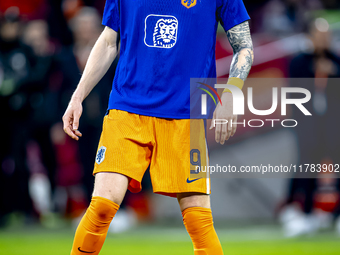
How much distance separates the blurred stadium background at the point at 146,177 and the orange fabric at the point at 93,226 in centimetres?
264

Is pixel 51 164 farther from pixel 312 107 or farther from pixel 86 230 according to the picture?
pixel 86 230

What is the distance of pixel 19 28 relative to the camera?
25.0 feet

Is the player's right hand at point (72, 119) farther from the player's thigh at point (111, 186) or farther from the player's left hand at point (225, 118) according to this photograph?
the player's left hand at point (225, 118)

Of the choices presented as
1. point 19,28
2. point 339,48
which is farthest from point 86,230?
point 339,48

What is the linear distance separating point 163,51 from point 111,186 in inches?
34.2

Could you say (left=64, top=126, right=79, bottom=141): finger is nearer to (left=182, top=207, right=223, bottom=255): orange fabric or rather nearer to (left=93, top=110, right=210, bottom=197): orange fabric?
(left=93, top=110, right=210, bottom=197): orange fabric

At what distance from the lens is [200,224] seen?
119 inches

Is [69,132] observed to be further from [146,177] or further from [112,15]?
[146,177]

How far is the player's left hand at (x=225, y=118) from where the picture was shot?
2857mm

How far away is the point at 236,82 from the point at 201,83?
0.23m

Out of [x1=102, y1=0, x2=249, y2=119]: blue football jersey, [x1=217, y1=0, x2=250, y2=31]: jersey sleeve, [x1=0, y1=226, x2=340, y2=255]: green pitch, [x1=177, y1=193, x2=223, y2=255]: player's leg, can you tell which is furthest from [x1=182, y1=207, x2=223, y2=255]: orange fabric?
[x1=0, y1=226, x2=340, y2=255]: green pitch

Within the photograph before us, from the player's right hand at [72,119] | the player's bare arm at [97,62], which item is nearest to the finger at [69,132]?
the player's right hand at [72,119]

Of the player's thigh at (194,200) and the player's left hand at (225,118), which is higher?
the player's left hand at (225,118)

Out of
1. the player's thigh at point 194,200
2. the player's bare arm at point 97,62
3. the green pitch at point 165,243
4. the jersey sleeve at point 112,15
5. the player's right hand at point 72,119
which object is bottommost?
the green pitch at point 165,243
